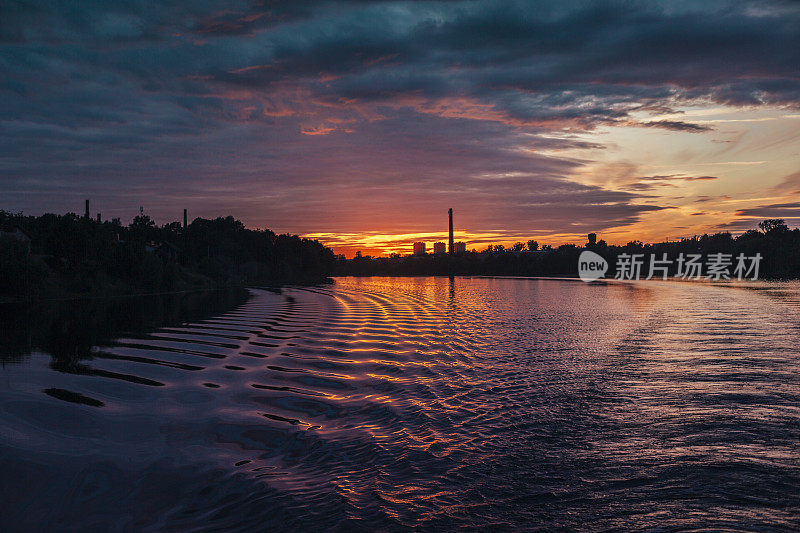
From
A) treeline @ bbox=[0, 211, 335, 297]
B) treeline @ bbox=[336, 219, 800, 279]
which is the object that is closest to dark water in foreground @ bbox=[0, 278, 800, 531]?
treeline @ bbox=[0, 211, 335, 297]

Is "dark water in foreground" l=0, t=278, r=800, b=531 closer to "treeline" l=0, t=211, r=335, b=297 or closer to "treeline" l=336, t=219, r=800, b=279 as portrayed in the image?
"treeline" l=0, t=211, r=335, b=297

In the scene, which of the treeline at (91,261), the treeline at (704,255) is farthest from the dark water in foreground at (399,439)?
the treeline at (704,255)

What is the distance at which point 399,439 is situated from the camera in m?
8.98

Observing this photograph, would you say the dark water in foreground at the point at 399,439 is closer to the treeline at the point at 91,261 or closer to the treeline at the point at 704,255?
the treeline at the point at 91,261

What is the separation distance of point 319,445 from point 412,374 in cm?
631

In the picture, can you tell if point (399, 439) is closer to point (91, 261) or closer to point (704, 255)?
point (91, 261)

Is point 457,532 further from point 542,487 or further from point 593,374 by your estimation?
point 593,374

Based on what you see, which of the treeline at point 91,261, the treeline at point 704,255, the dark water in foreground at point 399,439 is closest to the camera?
the dark water in foreground at point 399,439

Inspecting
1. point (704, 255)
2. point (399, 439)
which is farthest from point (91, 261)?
point (704, 255)

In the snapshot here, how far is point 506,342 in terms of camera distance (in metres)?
20.6

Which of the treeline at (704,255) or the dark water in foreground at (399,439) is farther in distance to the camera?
the treeline at (704,255)

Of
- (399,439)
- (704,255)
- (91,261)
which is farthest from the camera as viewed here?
(704,255)

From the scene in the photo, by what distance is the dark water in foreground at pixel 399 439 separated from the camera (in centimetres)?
633

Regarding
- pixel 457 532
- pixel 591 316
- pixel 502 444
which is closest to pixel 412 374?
pixel 502 444
